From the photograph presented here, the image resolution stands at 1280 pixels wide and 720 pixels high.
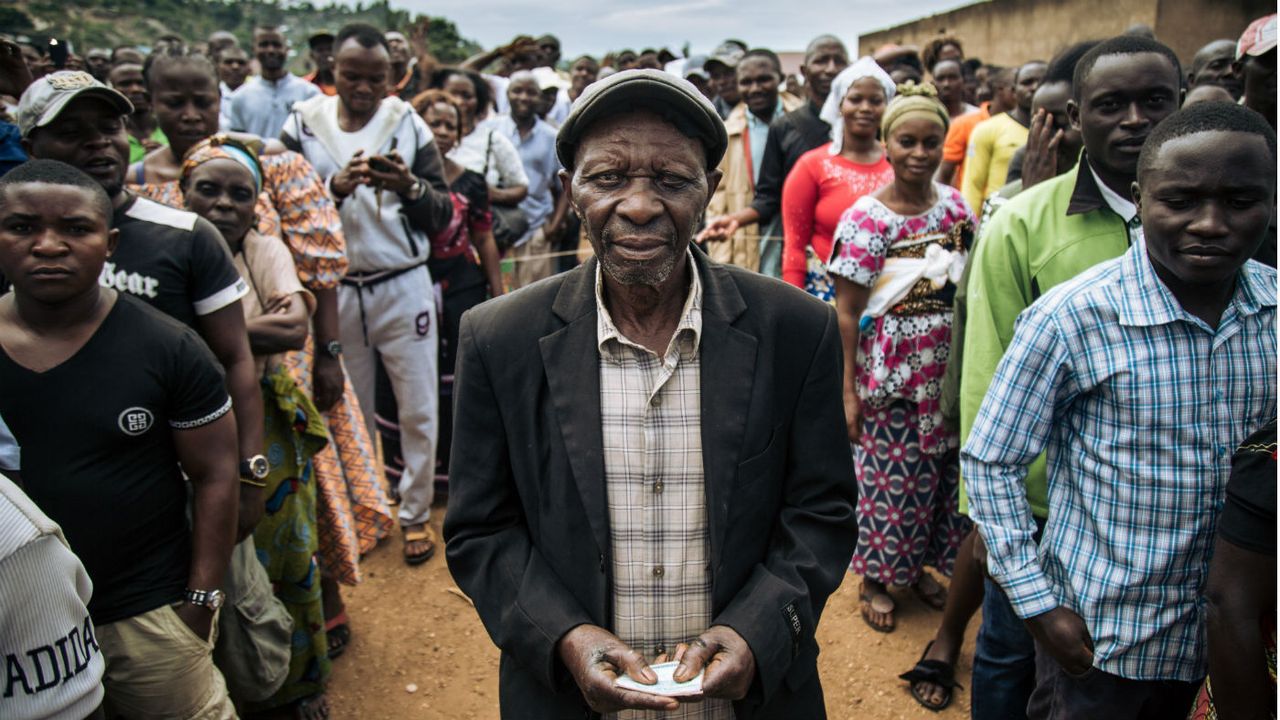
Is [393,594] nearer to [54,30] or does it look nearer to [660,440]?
[660,440]

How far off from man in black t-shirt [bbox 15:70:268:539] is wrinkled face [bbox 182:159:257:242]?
32 centimetres

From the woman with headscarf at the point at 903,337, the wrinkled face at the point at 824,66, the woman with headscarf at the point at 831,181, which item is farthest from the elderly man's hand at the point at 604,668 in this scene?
the wrinkled face at the point at 824,66

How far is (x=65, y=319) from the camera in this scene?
217cm

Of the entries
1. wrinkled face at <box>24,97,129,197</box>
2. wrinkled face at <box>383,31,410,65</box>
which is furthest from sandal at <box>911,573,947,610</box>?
wrinkled face at <box>383,31,410,65</box>

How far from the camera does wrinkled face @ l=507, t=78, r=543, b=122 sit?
752 cm

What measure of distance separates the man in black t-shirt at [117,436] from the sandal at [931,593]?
2887mm

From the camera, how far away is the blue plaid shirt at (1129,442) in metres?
1.95

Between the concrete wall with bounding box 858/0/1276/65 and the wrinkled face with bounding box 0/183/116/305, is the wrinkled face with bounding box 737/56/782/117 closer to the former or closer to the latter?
the wrinkled face with bounding box 0/183/116/305

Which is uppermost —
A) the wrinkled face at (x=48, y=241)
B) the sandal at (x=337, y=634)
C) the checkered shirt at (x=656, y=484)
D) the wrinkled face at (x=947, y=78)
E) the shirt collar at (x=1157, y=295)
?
the wrinkled face at (x=947, y=78)

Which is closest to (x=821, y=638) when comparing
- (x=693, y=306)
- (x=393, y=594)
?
(x=393, y=594)

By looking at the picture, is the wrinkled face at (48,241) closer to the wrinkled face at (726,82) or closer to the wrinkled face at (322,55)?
the wrinkled face at (322,55)

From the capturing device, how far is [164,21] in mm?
31453

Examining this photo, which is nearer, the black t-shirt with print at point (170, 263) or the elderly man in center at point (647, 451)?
the elderly man in center at point (647, 451)

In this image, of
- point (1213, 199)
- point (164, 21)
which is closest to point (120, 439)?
point (1213, 199)
